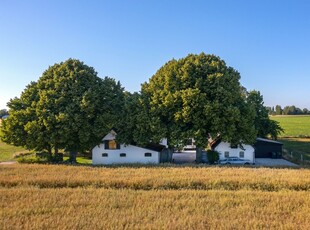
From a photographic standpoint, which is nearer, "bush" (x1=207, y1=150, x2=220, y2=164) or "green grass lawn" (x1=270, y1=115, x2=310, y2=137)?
"bush" (x1=207, y1=150, x2=220, y2=164)

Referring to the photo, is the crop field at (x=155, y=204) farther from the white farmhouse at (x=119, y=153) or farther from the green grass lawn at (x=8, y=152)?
the green grass lawn at (x=8, y=152)

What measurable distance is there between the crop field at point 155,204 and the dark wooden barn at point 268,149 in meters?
29.4

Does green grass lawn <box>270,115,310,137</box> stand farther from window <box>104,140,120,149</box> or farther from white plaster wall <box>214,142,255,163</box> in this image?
A: window <box>104,140,120,149</box>

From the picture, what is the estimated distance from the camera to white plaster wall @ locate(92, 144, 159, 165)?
42.2 meters

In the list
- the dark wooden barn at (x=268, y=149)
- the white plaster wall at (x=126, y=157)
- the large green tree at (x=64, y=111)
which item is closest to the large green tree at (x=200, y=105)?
the white plaster wall at (x=126, y=157)

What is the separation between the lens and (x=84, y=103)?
36594 millimetres

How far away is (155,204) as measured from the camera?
637 inches

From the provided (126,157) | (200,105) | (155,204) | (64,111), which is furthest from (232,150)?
(155,204)

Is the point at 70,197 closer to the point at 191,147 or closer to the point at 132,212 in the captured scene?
the point at 132,212

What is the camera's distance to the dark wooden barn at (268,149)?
168ft

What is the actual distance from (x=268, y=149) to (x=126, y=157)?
2462 cm

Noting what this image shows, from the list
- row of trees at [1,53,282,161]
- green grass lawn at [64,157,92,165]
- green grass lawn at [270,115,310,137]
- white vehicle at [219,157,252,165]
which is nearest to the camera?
row of trees at [1,53,282,161]

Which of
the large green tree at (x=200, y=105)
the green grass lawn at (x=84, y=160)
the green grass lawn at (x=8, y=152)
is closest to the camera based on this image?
the large green tree at (x=200, y=105)

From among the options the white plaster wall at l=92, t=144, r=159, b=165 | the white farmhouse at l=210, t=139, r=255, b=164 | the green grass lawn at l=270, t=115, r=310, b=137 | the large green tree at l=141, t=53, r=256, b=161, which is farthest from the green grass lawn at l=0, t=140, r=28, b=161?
the green grass lawn at l=270, t=115, r=310, b=137
